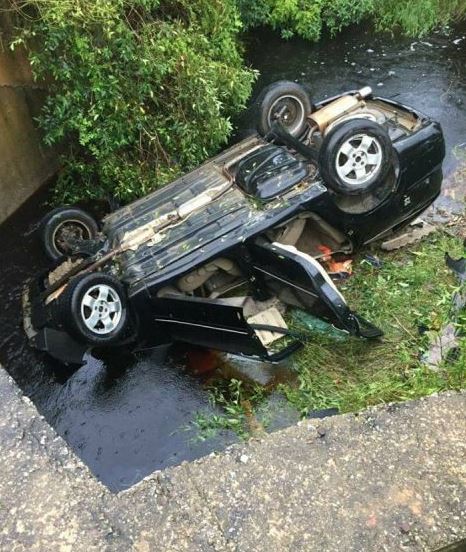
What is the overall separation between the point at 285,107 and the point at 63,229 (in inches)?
111

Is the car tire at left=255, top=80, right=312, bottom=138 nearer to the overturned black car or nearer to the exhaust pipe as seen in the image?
the exhaust pipe

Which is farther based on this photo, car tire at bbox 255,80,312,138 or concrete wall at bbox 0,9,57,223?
concrete wall at bbox 0,9,57,223

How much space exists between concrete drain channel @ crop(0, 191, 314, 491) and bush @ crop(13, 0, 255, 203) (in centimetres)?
236

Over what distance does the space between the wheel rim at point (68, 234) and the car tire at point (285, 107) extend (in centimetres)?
230

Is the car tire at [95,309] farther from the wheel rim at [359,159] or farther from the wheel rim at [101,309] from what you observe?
the wheel rim at [359,159]

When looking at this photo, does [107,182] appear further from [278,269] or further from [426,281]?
[426,281]

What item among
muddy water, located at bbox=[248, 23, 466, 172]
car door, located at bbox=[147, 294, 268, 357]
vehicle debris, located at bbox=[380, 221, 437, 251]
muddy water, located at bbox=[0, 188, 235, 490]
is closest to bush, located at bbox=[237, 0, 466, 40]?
muddy water, located at bbox=[248, 23, 466, 172]

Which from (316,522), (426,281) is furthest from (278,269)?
(316,522)

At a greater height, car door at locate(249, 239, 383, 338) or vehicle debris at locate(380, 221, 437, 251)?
car door at locate(249, 239, 383, 338)

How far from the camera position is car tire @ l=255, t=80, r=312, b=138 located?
646 centimetres

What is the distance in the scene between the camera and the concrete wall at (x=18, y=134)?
7.29 m

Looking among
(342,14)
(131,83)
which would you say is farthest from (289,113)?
(342,14)

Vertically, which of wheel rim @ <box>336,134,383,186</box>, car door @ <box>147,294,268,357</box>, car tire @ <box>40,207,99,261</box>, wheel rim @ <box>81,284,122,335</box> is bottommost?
car door @ <box>147,294,268,357</box>

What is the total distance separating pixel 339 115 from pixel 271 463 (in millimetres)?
4319
